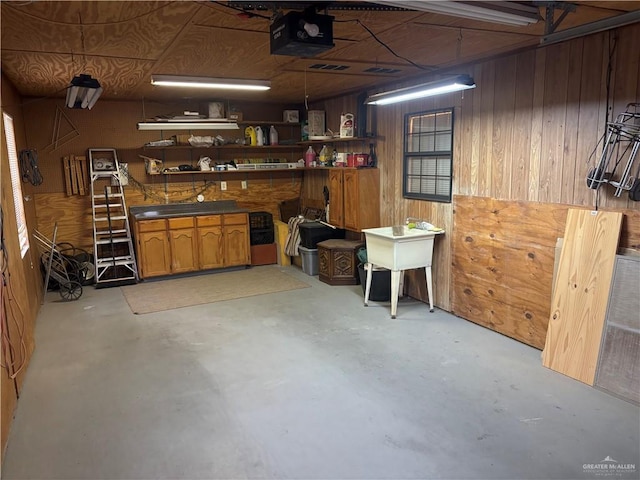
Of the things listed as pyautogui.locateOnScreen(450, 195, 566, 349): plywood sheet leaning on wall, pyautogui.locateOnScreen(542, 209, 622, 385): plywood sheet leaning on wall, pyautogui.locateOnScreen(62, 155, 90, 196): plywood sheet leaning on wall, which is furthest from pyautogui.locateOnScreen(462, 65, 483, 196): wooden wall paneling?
pyautogui.locateOnScreen(62, 155, 90, 196): plywood sheet leaning on wall

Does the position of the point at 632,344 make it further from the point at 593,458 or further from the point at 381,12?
the point at 381,12

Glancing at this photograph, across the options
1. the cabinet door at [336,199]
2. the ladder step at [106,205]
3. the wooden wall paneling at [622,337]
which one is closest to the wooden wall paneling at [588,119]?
the wooden wall paneling at [622,337]

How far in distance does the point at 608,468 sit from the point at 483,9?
7.97 ft

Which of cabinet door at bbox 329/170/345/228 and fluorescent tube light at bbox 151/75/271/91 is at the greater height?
fluorescent tube light at bbox 151/75/271/91

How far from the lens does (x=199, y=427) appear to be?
2779 mm

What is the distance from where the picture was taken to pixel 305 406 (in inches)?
117

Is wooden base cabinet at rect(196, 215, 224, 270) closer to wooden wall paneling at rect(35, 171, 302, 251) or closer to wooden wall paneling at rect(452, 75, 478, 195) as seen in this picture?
wooden wall paneling at rect(35, 171, 302, 251)

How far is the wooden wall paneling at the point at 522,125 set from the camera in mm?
3711

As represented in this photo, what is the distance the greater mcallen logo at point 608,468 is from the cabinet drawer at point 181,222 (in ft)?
17.5

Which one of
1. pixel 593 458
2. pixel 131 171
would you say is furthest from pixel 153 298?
pixel 593 458

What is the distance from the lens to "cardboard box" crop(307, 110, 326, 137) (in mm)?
6711

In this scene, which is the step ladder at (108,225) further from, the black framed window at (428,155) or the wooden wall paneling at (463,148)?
the wooden wall paneling at (463,148)

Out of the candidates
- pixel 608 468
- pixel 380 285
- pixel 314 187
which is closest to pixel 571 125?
pixel 608 468

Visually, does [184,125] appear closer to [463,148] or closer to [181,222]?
[181,222]
